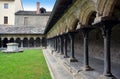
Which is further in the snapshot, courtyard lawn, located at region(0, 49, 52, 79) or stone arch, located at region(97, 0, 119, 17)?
courtyard lawn, located at region(0, 49, 52, 79)

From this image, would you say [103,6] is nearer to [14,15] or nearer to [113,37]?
[113,37]

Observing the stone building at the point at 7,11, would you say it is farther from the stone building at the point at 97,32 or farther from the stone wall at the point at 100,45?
the stone building at the point at 97,32

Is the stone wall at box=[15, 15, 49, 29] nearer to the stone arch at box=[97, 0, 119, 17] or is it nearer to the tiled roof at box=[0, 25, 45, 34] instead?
the tiled roof at box=[0, 25, 45, 34]

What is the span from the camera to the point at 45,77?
11086 millimetres

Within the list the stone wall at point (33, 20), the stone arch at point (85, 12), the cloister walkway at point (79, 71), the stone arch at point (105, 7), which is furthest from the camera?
the stone wall at point (33, 20)

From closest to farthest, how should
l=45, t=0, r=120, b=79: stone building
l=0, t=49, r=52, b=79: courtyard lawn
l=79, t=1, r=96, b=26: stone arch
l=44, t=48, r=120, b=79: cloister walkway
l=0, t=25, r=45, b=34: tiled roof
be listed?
l=45, t=0, r=120, b=79: stone building, l=79, t=1, r=96, b=26: stone arch, l=44, t=48, r=120, b=79: cloister walkway, l=0, t=49, r=52, b=79: courtyard lawn, l=0, t=25, r=45, b=34: tiled roof

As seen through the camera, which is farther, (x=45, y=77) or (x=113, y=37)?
(x=113, y=37)

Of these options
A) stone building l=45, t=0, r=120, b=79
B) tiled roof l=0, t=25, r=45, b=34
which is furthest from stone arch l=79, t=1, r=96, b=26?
tiled roof l=0, t=25, r=45, b=34

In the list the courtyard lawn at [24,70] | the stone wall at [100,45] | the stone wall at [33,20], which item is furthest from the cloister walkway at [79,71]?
the stone wall at [33,20]

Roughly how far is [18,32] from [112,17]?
1580 inches

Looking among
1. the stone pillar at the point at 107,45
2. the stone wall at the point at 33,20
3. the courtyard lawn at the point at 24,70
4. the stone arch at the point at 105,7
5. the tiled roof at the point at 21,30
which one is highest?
the stone wall at the point at 33,20

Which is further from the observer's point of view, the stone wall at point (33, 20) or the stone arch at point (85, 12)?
the stone wall at point (33, 20)


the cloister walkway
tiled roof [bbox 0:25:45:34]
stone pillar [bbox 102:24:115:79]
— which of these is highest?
tiled roof [bbox 0:25:45:34]

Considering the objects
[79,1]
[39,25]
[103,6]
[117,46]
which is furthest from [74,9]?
[39,25]
